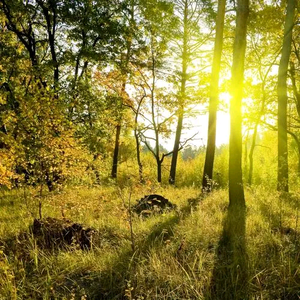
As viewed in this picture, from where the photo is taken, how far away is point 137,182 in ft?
16.3

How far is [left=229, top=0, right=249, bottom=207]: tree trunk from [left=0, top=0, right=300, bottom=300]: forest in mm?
24

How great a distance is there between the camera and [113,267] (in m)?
2.89

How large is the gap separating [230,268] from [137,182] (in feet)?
8.37

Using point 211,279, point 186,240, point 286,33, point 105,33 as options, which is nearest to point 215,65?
point 286,33

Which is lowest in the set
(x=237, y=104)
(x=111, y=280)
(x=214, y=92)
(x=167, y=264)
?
(x=111, y=280)

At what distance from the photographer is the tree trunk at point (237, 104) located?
227 inches

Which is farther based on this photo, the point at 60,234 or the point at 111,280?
the point at 60,234

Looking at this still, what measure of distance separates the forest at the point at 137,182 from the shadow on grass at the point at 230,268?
18 millimetres

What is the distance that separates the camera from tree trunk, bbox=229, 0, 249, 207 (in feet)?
18.9

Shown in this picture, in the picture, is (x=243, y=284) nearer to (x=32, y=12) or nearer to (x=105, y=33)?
(x=105, y=33)

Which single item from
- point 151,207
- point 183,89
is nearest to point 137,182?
point 151,207

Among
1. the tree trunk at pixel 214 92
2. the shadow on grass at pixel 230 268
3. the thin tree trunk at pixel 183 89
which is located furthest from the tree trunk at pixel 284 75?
the shadow on grass at pixel 230 268

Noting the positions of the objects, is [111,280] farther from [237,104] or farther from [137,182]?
[237,104]

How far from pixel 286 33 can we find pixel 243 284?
8645mm
